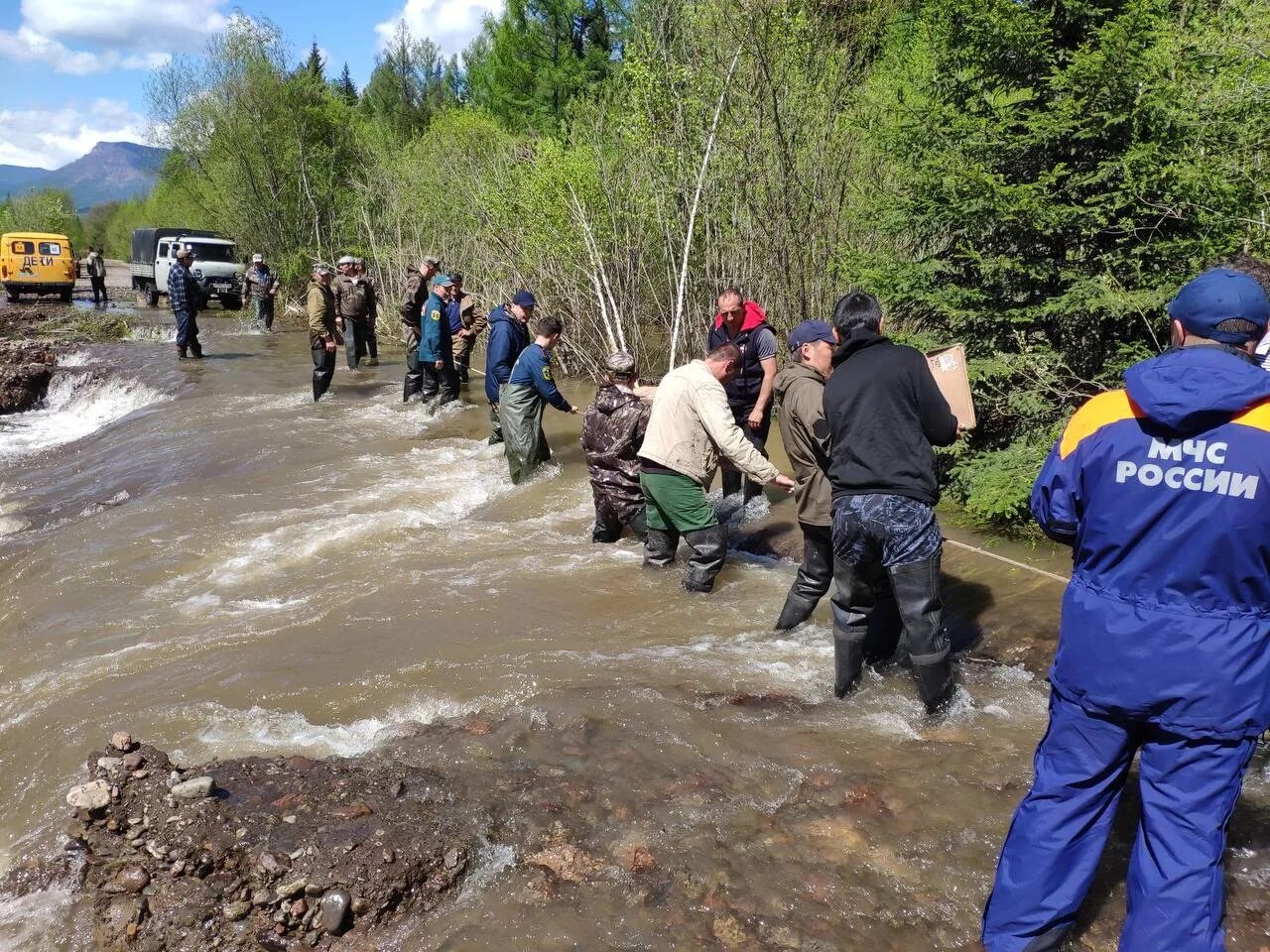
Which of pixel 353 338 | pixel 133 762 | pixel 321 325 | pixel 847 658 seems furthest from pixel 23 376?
pixel 847 658

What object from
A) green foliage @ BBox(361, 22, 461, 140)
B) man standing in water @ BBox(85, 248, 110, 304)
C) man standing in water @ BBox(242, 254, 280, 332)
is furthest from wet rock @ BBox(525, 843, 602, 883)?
green foliage @ BBox(361, 22, 461, 140)

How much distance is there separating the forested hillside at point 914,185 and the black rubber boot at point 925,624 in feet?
6.11

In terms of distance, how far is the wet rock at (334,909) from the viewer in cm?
267

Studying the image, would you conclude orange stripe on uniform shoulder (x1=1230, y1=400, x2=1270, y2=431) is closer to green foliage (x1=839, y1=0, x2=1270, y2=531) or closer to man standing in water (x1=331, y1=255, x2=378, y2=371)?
green foliage (x1=839, y1=0, x2=1270, y2=531)

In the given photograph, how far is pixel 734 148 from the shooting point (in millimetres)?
9422

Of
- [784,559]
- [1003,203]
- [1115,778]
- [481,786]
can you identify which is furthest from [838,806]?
[1003,203]

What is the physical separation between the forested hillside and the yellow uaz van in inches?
527

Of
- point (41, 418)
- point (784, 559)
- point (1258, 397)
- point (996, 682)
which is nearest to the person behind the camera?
point (1258, 397)

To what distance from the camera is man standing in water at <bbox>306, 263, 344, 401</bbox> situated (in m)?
11.5

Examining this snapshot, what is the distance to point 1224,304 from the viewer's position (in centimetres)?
221

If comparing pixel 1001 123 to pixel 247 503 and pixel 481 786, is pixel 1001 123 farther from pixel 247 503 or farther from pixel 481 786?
pixel 247 503

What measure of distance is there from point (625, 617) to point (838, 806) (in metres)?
2.29

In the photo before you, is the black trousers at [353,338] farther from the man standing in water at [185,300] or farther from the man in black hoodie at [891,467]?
the man in black hoodie at [891,467]

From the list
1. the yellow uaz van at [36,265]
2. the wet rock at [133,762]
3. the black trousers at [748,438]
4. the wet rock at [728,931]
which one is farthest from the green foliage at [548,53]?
the wet rock at [728,931]
